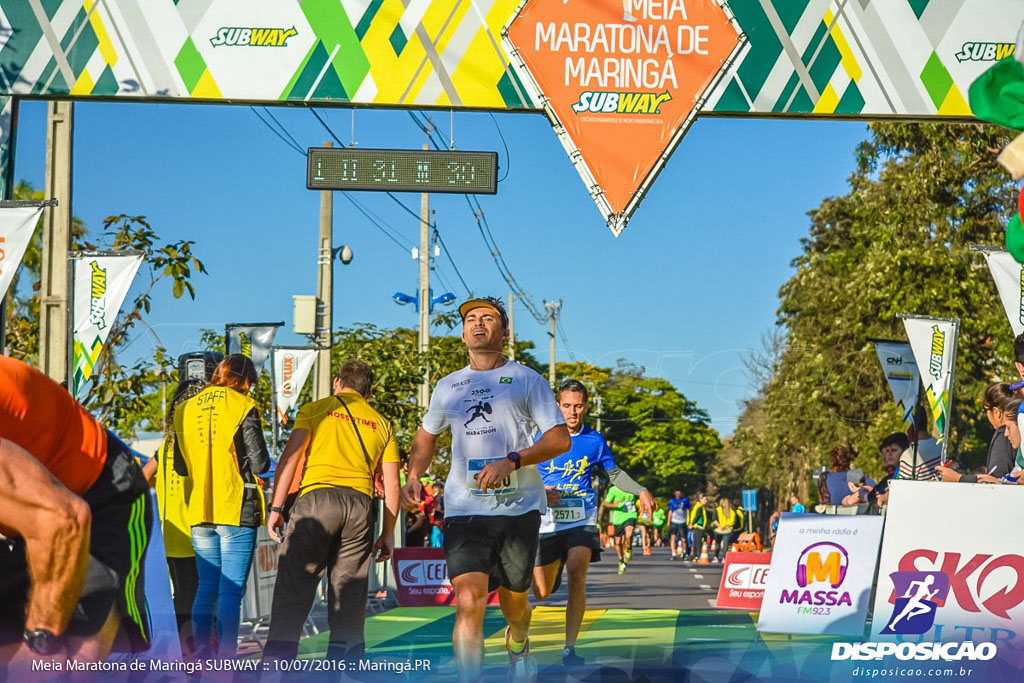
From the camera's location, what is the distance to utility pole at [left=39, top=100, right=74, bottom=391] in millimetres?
10180

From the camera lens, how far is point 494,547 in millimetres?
6410

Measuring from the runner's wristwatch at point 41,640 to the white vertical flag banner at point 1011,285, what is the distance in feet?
22.7

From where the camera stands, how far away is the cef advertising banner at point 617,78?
809 cm

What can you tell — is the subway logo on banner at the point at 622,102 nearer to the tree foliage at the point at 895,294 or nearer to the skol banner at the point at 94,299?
the skol banner at the point at 94,299

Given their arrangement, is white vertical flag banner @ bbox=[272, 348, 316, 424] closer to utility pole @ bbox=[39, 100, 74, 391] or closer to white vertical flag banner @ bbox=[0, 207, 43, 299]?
utility pole @ bbox=[39, 100, 74, 391]

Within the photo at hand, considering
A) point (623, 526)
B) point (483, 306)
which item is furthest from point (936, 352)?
point (623, 526)

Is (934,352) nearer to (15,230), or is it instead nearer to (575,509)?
(575,509)

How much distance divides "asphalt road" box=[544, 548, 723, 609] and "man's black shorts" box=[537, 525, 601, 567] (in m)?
5.04

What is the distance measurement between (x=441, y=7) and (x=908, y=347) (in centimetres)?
832

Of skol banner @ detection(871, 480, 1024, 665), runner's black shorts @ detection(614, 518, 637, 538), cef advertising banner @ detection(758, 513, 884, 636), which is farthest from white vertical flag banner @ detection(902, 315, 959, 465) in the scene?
runner's black shorts @ detection(614, 518, 637, 538)

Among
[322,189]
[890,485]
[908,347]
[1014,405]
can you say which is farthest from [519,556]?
[908,347]

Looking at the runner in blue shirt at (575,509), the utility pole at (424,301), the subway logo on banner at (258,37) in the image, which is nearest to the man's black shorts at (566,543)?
the runner in blue shirt at (575,509)

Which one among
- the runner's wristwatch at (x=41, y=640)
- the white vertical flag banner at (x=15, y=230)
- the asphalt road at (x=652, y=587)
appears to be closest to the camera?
the runner's wristwatch at (x=41, y=640)

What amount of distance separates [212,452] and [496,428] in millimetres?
1943
